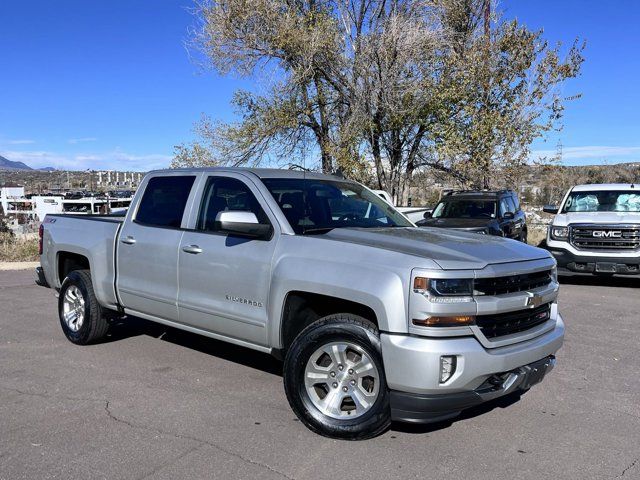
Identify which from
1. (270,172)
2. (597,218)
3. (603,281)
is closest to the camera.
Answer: (270,172)

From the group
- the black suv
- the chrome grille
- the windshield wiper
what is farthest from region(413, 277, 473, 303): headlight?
the black suv

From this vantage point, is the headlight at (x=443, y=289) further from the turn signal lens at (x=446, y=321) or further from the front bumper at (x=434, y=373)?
the front bumper at (x=434, y=373)

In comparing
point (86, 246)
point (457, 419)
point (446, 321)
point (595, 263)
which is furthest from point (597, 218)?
point (86, 246)

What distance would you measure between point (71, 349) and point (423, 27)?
52.6 feet

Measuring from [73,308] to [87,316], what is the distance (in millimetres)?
422

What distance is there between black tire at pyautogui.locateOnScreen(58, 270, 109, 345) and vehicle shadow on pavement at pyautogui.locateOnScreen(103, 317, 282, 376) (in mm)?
215

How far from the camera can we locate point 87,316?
6.23 m

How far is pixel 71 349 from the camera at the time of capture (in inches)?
248

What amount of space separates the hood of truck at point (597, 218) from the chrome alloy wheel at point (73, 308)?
8484mm

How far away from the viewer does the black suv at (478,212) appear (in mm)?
13070

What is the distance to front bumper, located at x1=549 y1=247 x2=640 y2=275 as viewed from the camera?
34.1 feet

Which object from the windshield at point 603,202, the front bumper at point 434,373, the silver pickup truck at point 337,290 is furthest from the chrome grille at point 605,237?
the front bumper at point 434,373

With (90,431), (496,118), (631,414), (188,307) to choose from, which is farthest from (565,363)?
(496,118)

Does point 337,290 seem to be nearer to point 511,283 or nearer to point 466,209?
point 511,283
